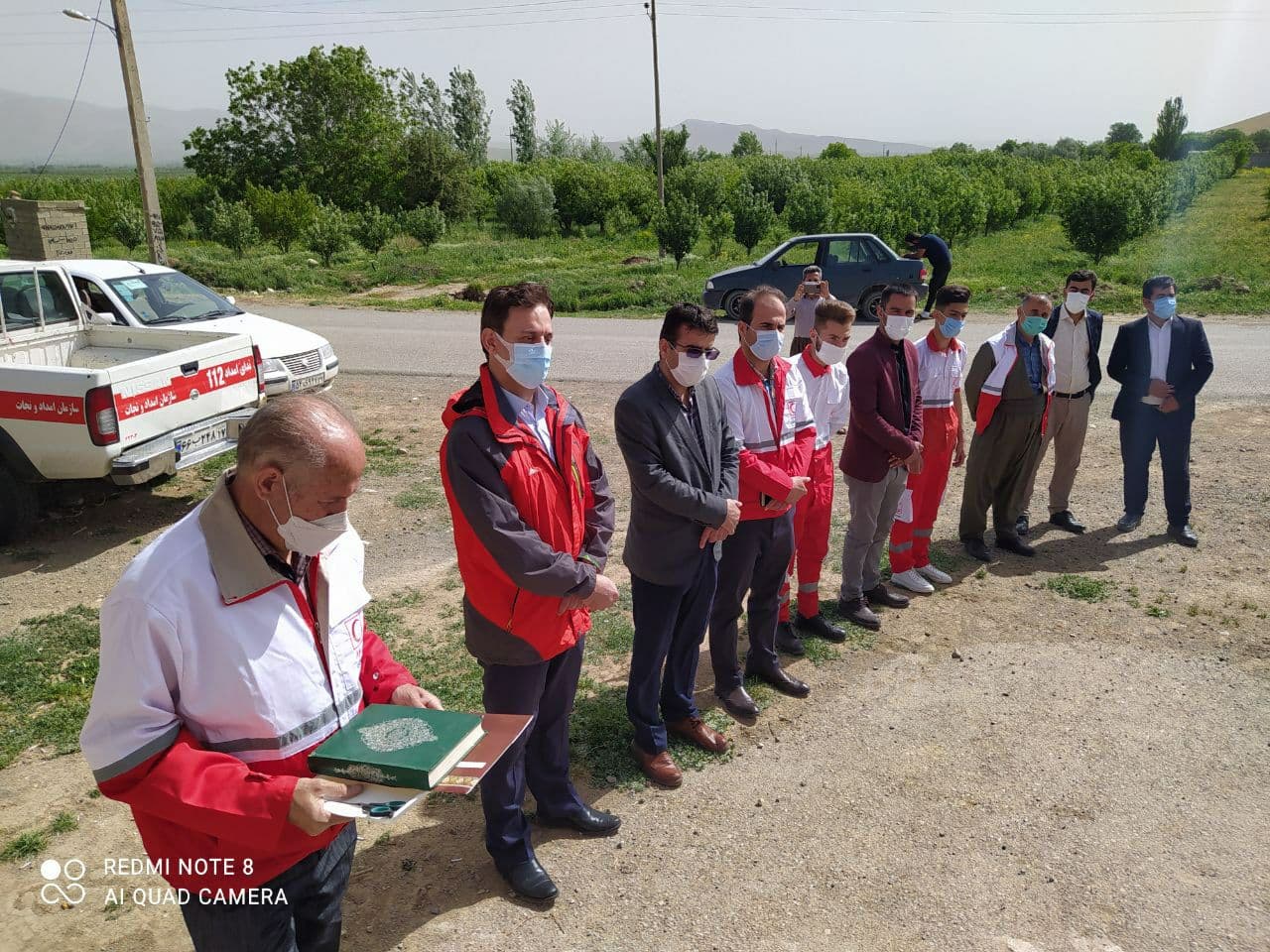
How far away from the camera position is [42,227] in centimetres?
1730

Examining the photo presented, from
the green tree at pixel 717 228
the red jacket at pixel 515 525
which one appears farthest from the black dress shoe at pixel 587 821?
the green tree at pixel 717 228

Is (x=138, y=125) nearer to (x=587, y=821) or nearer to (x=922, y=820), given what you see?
(x=587, y=821)

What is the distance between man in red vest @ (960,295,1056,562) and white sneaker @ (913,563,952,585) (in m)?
0.56

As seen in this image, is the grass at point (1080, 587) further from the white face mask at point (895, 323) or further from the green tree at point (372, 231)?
the green tree at point (372, 231)

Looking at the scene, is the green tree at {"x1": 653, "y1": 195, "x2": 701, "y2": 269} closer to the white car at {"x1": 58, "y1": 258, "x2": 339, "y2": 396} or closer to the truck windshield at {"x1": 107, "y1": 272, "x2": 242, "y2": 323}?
the white car at {"x1": 58, "y1": 258, "x2": 339, "y2": 396}

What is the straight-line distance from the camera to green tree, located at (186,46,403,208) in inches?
1785

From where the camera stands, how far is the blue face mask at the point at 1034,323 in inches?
245

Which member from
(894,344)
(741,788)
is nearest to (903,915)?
(741,788)

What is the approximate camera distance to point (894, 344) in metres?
5.42

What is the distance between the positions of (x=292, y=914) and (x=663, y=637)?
2010mm

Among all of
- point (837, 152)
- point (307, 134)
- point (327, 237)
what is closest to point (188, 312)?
point (327, 237)

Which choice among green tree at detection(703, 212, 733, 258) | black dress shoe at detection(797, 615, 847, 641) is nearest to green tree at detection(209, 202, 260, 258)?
green tree at detection(703, 212, 733, 258)

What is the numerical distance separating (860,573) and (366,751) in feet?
13.6

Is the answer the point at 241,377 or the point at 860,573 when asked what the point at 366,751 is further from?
the point at 241,377
